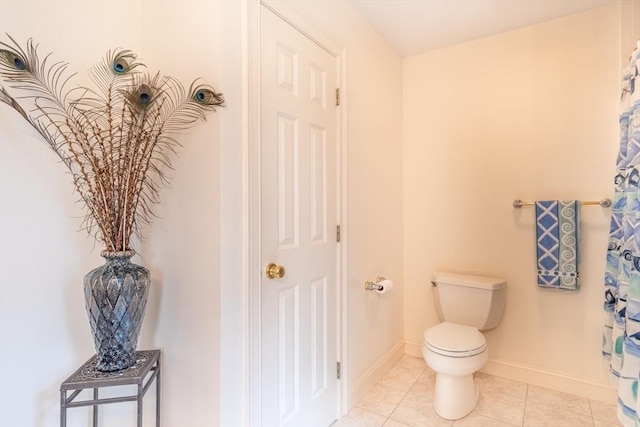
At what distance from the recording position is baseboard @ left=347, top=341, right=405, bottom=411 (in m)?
1.92

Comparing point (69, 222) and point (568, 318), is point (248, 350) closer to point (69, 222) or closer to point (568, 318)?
point (69, 222)

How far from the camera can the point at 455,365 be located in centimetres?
174

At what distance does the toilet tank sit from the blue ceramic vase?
1911 millimetres

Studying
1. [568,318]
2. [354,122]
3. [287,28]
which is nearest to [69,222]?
[287,28]

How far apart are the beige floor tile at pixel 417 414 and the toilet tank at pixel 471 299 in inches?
23.4

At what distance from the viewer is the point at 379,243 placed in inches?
88.0

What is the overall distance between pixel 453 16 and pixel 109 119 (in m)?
2.10

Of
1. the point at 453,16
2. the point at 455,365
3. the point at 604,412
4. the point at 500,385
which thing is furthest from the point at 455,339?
the point at 453,16

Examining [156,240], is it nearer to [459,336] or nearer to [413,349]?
[459,336]

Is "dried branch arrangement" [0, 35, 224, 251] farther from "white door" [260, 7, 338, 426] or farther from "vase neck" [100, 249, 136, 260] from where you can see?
"white door" [260, 7, 338, 426]

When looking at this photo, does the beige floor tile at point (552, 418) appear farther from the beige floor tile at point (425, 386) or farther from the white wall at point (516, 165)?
the beige floor tile at point (425, 386)

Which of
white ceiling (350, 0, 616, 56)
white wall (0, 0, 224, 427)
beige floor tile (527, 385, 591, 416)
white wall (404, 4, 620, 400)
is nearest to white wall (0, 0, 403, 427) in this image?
white wall (0, 0, 224, 427)

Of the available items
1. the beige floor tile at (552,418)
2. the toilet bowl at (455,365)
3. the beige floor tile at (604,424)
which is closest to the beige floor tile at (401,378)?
the toilet bowl at (455,365)

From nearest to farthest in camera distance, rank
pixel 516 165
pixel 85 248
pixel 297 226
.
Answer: pixel 85 248 → pixel 297 226 → pixel 516 165
